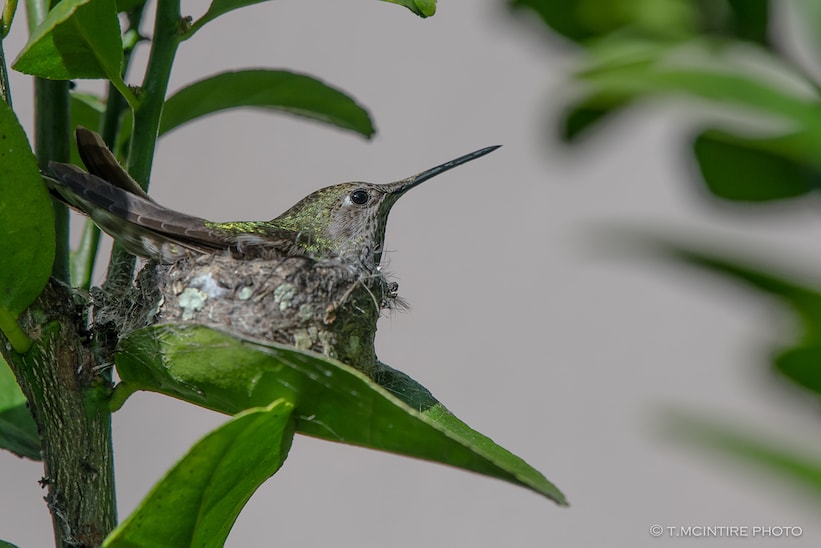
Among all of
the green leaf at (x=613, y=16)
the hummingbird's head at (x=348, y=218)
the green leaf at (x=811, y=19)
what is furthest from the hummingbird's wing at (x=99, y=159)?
the green leaf at (x=811, y=19)

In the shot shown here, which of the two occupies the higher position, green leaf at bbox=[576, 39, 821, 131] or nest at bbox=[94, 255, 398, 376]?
nest at bbox=[94, 255, 398, 376]

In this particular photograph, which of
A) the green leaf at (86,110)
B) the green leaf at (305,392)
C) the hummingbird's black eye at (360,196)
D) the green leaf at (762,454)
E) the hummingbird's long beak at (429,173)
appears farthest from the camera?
the hummingbird's black eye at (360,196)

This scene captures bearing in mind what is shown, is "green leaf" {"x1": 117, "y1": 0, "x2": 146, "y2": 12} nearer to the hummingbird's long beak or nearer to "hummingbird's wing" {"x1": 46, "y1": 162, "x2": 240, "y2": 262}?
"hummingbird's wing" {"x1": 46, "y1": 162, "x2": 240, "y2": 262}

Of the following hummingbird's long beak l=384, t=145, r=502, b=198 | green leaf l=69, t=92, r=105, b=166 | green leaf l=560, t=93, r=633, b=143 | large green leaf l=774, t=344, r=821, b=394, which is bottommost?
large green leaf l=774, t=344, r=821, b=394

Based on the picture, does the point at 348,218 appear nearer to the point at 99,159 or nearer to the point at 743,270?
the point at 99,159

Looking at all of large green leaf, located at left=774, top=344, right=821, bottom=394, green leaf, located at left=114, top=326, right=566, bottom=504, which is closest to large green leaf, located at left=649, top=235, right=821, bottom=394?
large green leaf, located at left=774, top=344, right=821, bottom=394

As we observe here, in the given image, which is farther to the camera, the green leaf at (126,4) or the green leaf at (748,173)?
the green leaf at (126,4)

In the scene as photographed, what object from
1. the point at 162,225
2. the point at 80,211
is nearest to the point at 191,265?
the point at 162,225

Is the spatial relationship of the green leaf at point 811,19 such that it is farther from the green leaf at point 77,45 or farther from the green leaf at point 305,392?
the green leaf at point 77,45
